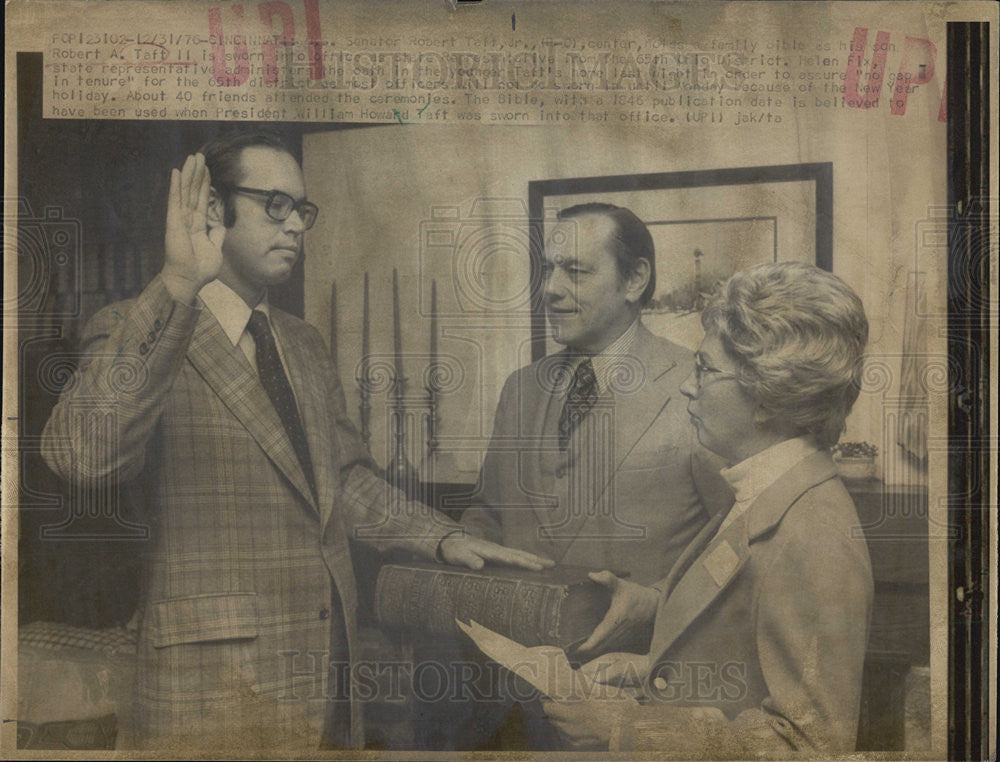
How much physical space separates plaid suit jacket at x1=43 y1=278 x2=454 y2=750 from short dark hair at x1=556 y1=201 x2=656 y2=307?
1.08 m

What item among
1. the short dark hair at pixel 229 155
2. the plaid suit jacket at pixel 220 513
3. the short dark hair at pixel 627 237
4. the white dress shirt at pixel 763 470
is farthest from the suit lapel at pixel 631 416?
the short dark hair at pixel 229 155

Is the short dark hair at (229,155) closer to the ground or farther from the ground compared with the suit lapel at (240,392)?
farther from the ground

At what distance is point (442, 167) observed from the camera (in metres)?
3.36

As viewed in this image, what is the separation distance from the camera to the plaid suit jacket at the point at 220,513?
3305 millimetres

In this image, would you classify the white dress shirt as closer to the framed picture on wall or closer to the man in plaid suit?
the framed picture on wall

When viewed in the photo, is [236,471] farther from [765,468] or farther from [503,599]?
[765,468]

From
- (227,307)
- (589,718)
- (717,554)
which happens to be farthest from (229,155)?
(589,718)

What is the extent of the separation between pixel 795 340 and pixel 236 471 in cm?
202

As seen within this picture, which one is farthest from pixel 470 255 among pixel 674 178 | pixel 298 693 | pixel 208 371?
pixel 298 693

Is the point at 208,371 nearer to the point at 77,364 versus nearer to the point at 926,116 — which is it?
the point at 77,364

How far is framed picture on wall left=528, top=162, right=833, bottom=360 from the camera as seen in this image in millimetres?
3342

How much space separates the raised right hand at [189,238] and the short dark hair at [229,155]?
32 millimetres

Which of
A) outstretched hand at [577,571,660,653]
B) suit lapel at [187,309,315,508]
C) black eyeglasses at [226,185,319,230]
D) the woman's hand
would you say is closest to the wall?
black eyeglasses at [226,185,319,230]

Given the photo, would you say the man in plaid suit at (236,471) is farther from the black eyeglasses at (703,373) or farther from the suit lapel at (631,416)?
the black eyeglasses at (703,373)
